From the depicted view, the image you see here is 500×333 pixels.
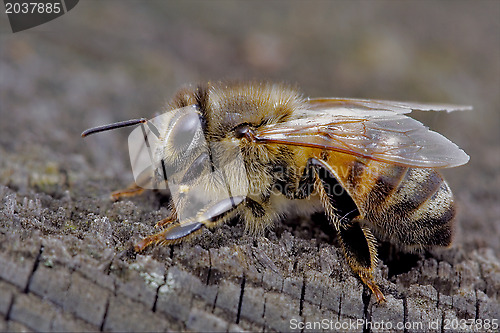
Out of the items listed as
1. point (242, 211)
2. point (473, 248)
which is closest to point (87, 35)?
point (242, 211)

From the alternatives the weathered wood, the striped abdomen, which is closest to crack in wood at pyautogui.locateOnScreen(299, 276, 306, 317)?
the weathered wood

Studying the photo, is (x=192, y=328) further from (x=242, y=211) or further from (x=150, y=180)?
(x=150, y=180)

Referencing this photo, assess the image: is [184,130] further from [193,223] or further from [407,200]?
[407,200]

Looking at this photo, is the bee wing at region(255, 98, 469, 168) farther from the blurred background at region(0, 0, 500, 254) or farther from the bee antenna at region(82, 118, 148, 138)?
the bee antenna at region(82, 118, 148, 138)

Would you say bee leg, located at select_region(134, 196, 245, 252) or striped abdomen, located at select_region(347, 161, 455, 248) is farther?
striped abdomen, located at select_region(347, 161, 455, 248)

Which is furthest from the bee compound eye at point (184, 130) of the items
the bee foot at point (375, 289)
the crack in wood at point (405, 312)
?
the crack in wood at point (405, 312)

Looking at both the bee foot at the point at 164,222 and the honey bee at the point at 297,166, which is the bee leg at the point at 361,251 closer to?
the honey bee at the point at 297,166

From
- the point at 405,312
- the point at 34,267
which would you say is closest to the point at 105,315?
the point at 34,267
